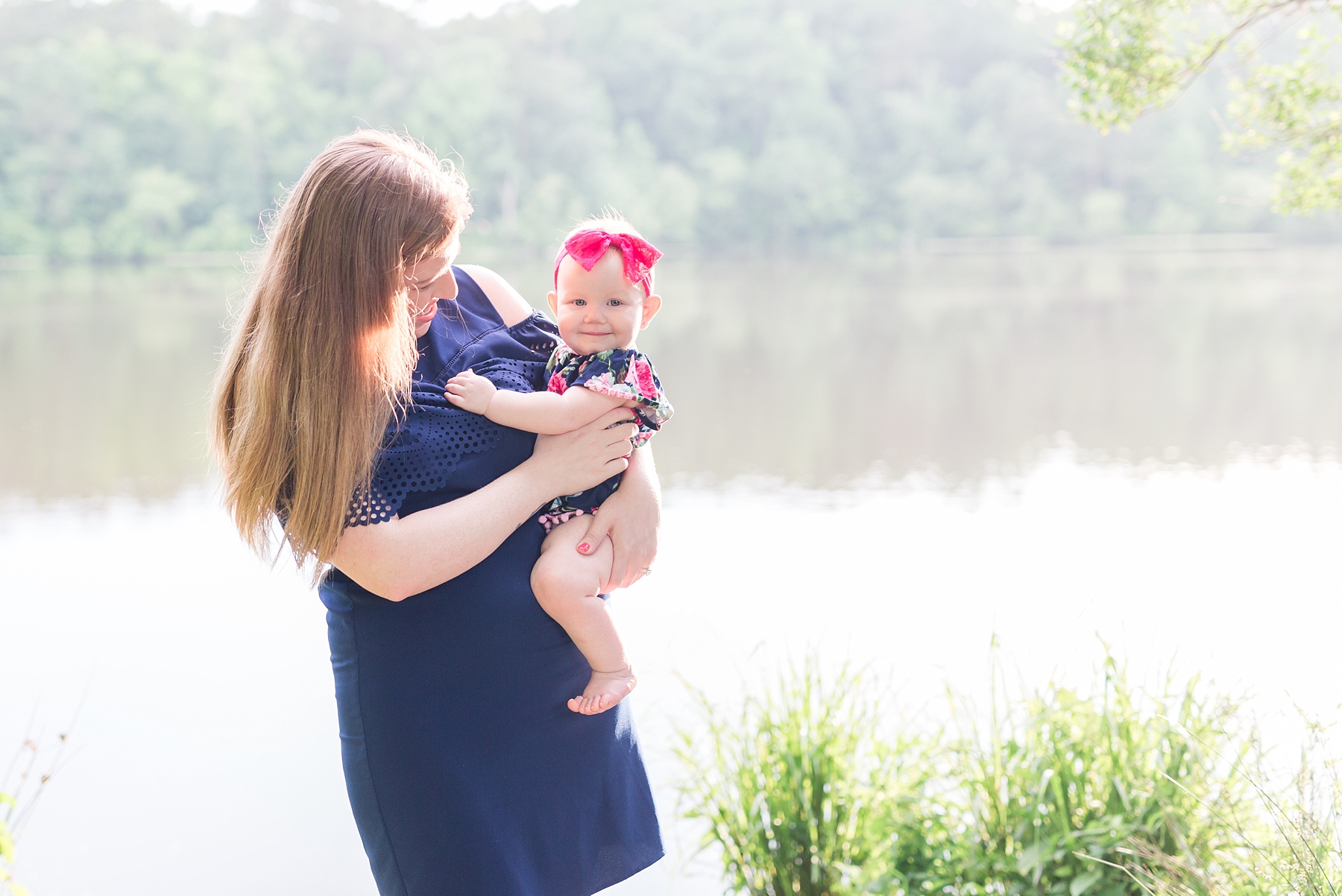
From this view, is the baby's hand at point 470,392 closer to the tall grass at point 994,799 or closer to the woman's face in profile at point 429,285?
the woman's face in profile at point 429,285

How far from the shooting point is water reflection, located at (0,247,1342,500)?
9.81 meters

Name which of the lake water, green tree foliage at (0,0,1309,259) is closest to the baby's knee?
the lake water

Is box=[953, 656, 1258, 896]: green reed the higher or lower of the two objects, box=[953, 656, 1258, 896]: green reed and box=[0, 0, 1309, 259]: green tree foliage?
the lower

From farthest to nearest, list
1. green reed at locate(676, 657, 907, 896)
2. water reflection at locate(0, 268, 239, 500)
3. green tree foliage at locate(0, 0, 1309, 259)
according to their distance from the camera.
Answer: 1. green tree foliage at locate(0, 0, 1309, 259)
2. water reflection at locate(0, 268, 239, 500)
3. green reed at locate(676, 657, 907, 896)

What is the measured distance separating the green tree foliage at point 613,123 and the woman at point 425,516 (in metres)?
23.1

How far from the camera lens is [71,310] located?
17.2 metres

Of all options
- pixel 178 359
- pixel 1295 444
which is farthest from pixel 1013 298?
pixel 178 359

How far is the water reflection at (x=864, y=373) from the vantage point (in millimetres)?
9812

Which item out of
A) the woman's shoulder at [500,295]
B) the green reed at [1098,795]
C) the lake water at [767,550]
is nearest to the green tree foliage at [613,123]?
the lake water at [767,550]

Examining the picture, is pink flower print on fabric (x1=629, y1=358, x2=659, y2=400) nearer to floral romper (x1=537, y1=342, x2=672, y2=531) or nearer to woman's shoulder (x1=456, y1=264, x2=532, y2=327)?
floral romper (x1=537, y1=342, x2=672, y2=531)

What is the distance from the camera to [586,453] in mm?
1266

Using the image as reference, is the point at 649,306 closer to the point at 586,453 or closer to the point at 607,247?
the point at 607,247

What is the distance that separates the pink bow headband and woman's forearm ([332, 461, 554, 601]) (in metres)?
0.31

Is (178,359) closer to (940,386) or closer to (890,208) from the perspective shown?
(940,386)
